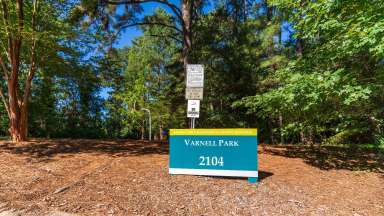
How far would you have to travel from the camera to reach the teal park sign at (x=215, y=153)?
5.62m

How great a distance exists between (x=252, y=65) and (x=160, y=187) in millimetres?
12431

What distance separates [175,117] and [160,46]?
538 inches

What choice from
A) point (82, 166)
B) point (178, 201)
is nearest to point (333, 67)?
point (178, 201)

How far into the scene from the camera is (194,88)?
19.8 feet

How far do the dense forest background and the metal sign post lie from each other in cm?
182

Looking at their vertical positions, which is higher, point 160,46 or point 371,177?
point 160,46

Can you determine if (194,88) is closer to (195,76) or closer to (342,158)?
(195,76)

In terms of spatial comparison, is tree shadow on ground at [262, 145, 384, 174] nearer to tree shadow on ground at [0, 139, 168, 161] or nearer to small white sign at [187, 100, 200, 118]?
small white sign at [187, 100, 200, 118]

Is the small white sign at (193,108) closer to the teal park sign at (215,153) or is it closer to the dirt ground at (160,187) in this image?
the teal park sign at (215,153)

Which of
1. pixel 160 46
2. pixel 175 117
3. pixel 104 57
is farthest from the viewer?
pixel 160 46

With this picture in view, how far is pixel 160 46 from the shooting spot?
32.3 meters

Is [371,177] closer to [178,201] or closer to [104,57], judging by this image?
[178,201]

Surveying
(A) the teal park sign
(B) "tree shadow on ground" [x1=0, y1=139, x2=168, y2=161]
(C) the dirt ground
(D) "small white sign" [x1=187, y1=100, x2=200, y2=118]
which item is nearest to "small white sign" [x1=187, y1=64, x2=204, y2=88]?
(D) "small white sign" [x1=187, y1=100, x2=200, y2=118]

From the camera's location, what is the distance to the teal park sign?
5625mm
